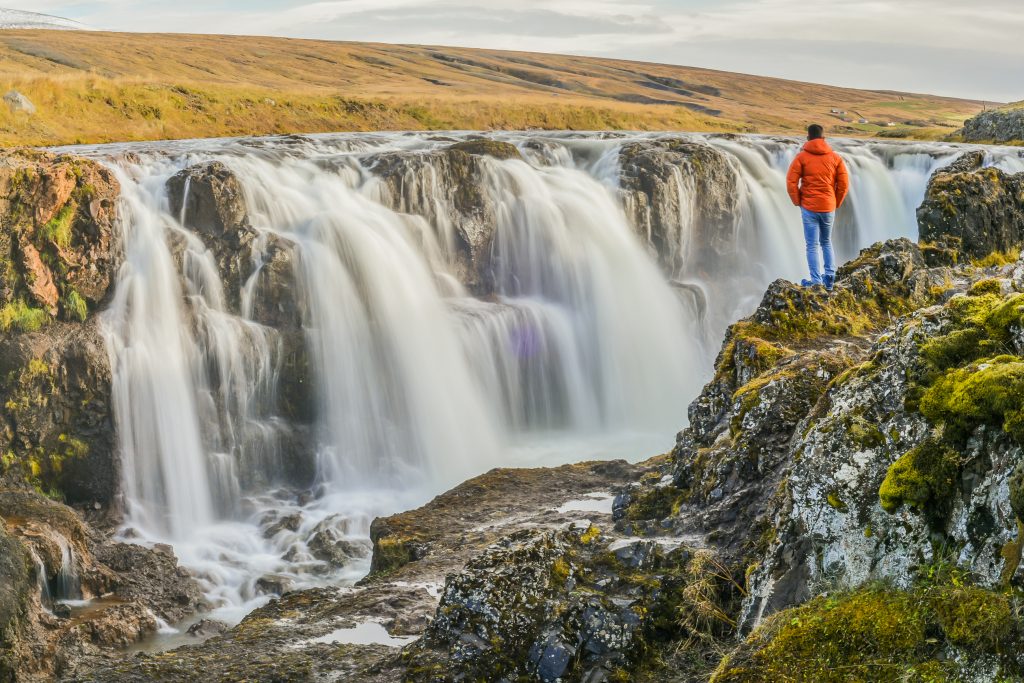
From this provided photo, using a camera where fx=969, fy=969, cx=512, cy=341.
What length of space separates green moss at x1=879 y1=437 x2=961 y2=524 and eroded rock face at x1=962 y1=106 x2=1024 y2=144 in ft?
140

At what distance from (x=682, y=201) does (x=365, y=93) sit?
4533 centimetres

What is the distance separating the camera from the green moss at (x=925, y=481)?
16.4ft

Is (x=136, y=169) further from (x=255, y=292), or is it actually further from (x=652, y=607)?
(x=652, y=607)

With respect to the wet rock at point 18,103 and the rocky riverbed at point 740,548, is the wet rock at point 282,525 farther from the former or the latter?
the wet rock at point 18,103

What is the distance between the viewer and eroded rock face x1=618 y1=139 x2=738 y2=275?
26.9m

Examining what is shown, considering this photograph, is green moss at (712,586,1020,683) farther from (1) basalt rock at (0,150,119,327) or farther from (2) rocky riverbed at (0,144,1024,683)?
(1) basalt rock at (0,150,119,327)

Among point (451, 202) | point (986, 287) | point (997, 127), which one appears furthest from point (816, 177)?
point (997, 127)

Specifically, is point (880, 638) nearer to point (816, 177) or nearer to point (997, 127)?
point (816, 177)

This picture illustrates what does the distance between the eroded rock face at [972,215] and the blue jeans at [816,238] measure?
1.82 m

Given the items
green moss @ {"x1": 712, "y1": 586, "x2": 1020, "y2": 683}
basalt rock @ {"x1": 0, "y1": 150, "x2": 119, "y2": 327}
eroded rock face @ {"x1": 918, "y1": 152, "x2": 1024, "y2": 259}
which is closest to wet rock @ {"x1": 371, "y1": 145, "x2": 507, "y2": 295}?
basalt rock @ {"x1": 0, "y1": 150, "x2": 119, "y2": 327}

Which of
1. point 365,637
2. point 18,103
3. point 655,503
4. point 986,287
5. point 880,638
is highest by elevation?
point 18,103

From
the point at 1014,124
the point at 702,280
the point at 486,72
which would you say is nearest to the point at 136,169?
the point at 702,280

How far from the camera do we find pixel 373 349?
19.3 metres

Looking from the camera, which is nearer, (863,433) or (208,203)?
(863,433)
